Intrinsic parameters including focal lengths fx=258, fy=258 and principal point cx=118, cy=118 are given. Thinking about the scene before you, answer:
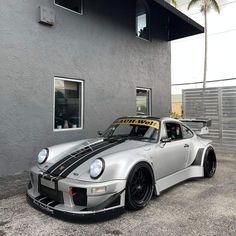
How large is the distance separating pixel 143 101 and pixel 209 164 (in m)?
4.21

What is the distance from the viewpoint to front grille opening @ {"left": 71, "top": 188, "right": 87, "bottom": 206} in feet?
10.3

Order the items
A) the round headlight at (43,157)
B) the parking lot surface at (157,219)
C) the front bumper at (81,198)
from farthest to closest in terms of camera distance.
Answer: the round headlight at (43,157) → the front bumper at (81,198) → the parking lot surface at (157,219)

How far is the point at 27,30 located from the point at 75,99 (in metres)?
2.07

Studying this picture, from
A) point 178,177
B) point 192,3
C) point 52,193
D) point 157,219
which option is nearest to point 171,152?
point 178,177

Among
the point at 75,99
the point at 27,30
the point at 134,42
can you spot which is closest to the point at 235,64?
the point at 134,42

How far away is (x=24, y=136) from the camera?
5.72 metres

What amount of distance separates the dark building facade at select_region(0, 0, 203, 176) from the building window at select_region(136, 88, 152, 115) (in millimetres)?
36

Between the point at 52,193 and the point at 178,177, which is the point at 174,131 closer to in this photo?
the point at 178,177

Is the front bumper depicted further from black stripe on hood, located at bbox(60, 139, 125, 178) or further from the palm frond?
the palm frond

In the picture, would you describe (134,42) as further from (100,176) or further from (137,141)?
(100,176)

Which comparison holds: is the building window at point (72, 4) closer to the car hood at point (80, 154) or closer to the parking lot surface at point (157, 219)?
the car hood at point (80, 154)

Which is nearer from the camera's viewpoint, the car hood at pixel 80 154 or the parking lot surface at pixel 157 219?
the parking lot surface at pixel 157 219

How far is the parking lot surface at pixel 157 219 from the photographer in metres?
2.97

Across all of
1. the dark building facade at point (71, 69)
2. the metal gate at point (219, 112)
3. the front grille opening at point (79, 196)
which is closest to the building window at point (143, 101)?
the dark building facade at point (71, 69)
